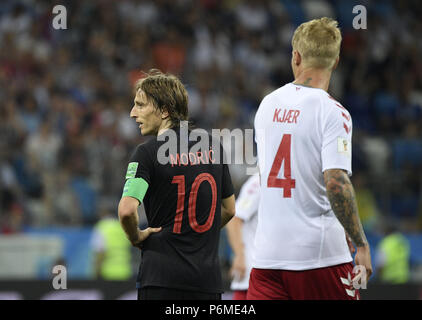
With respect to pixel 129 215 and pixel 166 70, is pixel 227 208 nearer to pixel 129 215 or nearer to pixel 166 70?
pixel 129 215

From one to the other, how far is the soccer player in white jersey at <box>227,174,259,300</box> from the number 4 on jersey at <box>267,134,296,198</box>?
2110 millimetres

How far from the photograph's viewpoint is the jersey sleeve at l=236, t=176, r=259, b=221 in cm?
635

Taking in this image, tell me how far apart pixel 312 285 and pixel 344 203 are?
19.3 inches

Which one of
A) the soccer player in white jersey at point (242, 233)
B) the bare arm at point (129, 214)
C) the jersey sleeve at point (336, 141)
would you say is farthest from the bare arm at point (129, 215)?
the soccer player in white jersey at point (242, 233)

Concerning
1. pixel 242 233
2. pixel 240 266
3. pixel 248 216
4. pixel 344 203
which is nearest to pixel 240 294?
pixel 240 266

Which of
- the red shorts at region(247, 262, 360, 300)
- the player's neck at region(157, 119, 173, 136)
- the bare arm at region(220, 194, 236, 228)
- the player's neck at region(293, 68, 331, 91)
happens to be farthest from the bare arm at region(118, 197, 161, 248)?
the player's neck at region(293, 68, 331, 91)

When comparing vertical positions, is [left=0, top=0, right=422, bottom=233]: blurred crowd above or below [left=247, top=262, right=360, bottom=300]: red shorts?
above

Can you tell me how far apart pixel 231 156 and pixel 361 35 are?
6.32m

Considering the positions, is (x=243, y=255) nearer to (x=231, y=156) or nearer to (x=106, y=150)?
(x=231, y=156)

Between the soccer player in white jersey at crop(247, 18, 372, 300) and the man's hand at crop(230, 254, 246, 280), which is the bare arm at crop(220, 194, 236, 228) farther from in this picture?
the man's hand at crop(230, 254, 246, 280)

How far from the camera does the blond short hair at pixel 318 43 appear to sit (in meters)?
4.25

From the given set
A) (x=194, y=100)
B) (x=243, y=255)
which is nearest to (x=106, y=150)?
(x=194, y=100)

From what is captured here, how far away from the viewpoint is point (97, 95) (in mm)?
13312

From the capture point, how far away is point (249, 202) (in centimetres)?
636
